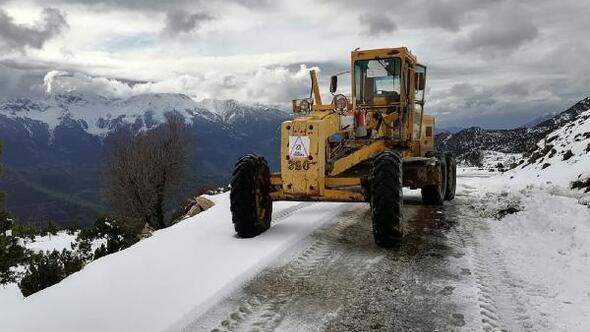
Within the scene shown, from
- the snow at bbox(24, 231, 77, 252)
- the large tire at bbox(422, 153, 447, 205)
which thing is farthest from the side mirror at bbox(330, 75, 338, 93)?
the snow at bbox(24, 231, 77, 252)

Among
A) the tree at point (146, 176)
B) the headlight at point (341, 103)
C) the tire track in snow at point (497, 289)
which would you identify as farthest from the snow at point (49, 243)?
the tire track in snow at point (497, 289)

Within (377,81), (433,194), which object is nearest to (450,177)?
(433,194)

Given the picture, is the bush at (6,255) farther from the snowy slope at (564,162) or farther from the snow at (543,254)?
the snowy slope at (564,162)

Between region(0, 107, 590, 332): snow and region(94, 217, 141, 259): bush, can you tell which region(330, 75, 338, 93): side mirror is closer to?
region(0, 107, 590, 332): snow

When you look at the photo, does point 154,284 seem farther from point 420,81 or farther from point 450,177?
point 450,177

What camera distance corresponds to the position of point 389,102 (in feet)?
34.8

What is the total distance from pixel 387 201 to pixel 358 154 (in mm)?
1775

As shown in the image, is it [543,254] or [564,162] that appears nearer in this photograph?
[543,254]

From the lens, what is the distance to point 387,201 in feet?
23.9

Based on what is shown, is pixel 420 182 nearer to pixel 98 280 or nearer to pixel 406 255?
pixel 406 255

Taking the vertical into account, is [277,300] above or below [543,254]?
below

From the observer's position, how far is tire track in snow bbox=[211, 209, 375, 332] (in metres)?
4.76

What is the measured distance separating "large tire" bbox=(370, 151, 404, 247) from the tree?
30655 millimetres

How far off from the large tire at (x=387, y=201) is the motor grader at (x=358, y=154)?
14 millimetres
